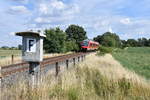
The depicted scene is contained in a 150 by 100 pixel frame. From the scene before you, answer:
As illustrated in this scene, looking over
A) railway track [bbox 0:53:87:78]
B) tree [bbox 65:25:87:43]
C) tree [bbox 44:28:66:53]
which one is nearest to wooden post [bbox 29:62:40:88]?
railway track [bbox 0:53:87:78]

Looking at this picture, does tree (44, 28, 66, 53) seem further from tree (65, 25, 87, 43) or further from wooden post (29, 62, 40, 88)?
tree (65, 25, 87, 43)

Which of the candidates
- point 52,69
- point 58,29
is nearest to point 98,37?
point 58,29

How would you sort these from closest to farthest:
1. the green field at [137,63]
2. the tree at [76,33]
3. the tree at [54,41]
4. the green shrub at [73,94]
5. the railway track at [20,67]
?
the railway track at [20,67]
the green shrub at [73,94]
the green field at [137,63]
the tree at [54,41]
the tree at [76,33]

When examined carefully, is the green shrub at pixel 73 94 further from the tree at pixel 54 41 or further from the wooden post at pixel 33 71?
the tree at pixel 54 41

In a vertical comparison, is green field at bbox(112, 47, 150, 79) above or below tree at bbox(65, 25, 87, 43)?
below

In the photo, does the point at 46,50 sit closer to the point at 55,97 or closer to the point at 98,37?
the point at 55,97

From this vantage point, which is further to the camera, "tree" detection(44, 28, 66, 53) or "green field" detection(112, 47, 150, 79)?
"tree" detection(44, 28, 66, 53)

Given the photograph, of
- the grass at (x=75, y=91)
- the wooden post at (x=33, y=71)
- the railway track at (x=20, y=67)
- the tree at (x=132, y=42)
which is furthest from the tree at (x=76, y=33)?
the wooden post at (x=33, y=71)

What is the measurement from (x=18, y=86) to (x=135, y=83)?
13.9 ft

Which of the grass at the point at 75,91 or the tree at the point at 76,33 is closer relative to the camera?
the grass at the point at 75,91

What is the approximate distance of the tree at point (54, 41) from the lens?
47.0 m

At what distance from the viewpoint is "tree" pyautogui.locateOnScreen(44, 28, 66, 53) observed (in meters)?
47.0

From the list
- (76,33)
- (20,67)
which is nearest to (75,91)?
(20,67)

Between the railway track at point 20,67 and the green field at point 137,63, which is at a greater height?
the railway track at point 20,67
